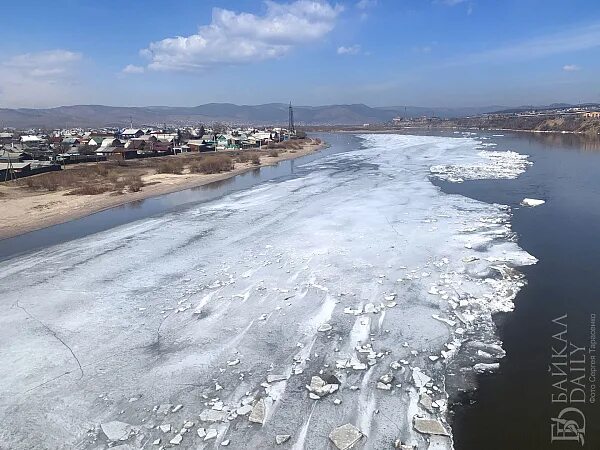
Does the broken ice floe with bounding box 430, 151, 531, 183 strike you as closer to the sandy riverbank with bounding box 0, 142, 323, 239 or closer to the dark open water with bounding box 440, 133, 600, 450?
the dark open water with bounding box 440, 133, 600, 450

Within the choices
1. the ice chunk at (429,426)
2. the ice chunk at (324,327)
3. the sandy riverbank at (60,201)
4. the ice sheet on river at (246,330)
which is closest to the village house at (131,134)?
the sandy riverbank at (60,201)

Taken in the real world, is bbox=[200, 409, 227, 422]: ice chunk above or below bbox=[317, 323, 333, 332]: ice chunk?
below

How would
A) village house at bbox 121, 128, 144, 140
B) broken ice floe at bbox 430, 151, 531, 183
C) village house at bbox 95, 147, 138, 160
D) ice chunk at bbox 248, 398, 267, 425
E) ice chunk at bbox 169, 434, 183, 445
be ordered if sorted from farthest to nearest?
1. village house at bbox 121, 128, 144, 140
2. village house at bbox 95, 147, 138, 160
3. broken ice floe at bbox 430, 151, 531, 183
4. ice chunk at bbox 248, 398, 267, 425
5. ice chunk at bbox 169, 434, 183, 445

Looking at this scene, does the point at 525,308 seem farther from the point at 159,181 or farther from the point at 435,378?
the point at 159,181

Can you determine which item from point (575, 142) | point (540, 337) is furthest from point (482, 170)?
point (575, 142)

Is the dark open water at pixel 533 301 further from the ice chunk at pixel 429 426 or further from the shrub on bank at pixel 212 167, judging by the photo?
the shrub on bank at pixel 212 167

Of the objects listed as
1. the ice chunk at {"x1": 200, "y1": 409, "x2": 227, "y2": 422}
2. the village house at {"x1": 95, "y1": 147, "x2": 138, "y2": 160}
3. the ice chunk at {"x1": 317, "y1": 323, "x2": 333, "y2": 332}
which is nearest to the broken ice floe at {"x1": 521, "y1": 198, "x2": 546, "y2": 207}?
the ice chunk at {"x1": 317, "y1": 323, "x2": 333, "y2": 332}
